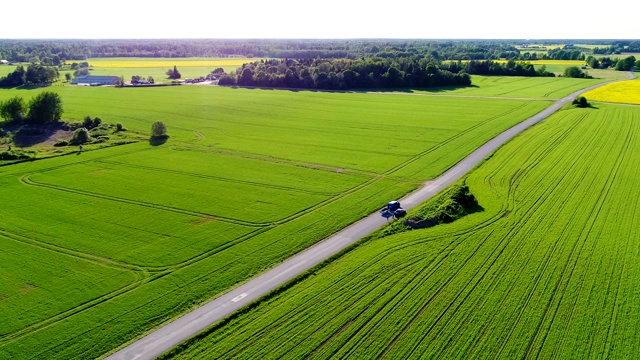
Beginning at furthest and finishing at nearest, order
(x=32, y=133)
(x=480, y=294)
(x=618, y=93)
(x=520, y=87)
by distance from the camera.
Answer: (x=520, y=87) → (x=618, y=93) → (x=32, y=133) → (x=480, y=294)

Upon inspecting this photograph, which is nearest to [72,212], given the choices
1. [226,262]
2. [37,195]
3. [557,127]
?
[37,195]

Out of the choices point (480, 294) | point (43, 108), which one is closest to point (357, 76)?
point (43, 108)

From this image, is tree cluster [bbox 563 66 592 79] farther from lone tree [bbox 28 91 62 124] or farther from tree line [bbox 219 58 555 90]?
lone tree [bbox 28 91 62 124]

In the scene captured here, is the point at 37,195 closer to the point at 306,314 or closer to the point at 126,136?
the point at 126,136

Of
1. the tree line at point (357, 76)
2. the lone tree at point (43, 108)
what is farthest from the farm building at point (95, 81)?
the lone tree at point (43, 108)

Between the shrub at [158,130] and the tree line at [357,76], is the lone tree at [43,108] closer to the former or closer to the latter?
the shrub at [158,130]

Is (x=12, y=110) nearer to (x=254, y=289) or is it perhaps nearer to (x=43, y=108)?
(x=43, y=108)
